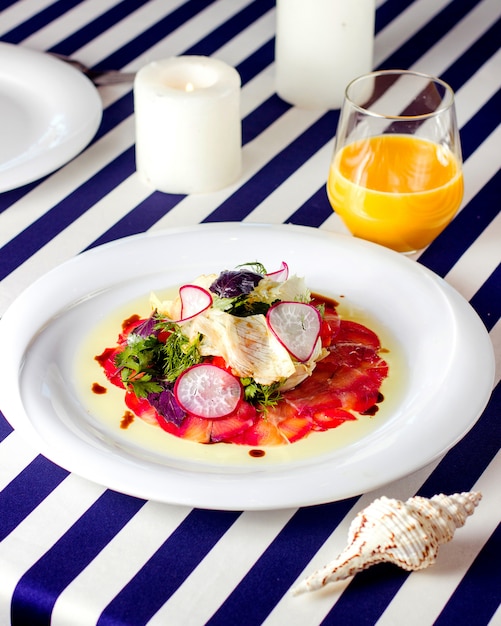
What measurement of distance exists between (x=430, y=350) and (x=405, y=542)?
32 centimetres

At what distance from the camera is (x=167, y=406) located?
40.9 inches

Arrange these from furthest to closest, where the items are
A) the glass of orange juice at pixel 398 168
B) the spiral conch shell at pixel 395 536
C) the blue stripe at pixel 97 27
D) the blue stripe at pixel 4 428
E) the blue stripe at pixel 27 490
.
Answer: the blue stripe at pixel 97 27
the glass of orange juice at pixel 398 168
the blue stripe at pixel 4 428
the blue stripe at pixel 27 490
the spiral conch shell at pixel 395 536

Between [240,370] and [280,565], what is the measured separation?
19 centimetres

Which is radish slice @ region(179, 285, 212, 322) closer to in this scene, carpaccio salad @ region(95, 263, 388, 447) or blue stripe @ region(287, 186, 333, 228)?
carpaccio salad @ region(95, 263, 388, 447)

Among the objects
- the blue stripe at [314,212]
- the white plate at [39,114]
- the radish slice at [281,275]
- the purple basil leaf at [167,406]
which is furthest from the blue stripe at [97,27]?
the purple basil leaf at [167,406]

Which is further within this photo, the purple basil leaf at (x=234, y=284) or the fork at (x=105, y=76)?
the fork at (x=105, y=76)

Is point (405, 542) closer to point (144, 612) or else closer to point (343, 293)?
point (144, 612)

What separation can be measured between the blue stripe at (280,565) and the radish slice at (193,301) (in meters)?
0.23

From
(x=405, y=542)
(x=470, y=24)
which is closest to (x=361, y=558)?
(x=405, y=542)

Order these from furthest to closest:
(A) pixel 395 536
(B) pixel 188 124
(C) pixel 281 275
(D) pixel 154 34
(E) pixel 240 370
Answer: (D) pixel 154 34, (B) pixel 188 124, (C) pixel 281 275, (E) pixel 240 370, (A) pixel 395 536

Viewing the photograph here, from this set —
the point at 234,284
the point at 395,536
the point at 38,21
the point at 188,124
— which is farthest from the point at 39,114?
the point at 395,536

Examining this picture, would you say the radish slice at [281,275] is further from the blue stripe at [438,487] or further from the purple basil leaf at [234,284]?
the blue stripe at [438,487]

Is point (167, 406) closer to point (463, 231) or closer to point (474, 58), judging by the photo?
point (463, 231)

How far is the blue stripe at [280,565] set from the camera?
2.98ft
